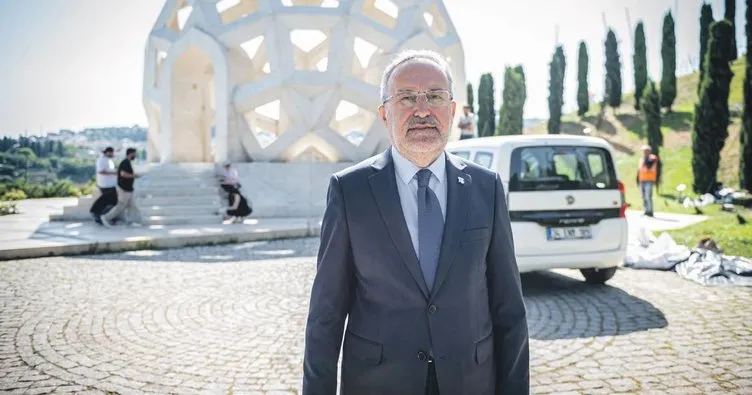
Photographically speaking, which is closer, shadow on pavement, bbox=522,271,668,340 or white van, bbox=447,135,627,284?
shadow on pavement, bbox=522,271,668,340

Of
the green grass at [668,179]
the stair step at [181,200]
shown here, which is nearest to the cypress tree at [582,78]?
the green grass at [668,179]

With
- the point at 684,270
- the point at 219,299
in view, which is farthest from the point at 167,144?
the point at 684,270

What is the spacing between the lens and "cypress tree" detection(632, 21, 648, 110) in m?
37.4

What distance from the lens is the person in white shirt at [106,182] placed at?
36.4 ft

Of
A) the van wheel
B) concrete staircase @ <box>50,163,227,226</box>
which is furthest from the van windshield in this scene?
concrete staircase @ <box>50,163,227,226</box>

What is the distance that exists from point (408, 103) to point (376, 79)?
15.8 metres

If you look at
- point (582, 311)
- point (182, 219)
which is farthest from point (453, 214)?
point (182, 219)

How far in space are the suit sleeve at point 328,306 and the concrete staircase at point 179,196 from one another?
10.9 metres

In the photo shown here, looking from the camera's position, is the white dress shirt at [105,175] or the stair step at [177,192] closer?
the white dress shirt at [105,175]

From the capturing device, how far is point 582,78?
42188mm

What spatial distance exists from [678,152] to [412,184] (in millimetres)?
29976

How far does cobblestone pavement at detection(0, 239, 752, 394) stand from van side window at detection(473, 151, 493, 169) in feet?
5.51

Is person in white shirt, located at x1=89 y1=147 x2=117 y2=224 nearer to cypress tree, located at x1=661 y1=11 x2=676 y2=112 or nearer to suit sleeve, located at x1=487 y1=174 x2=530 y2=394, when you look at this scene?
suit sleeve, located at x1=487 y1=174 x2=530 y2=394

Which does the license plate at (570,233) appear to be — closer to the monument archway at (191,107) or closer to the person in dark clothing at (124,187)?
the person in dark clothing at (124,187)
